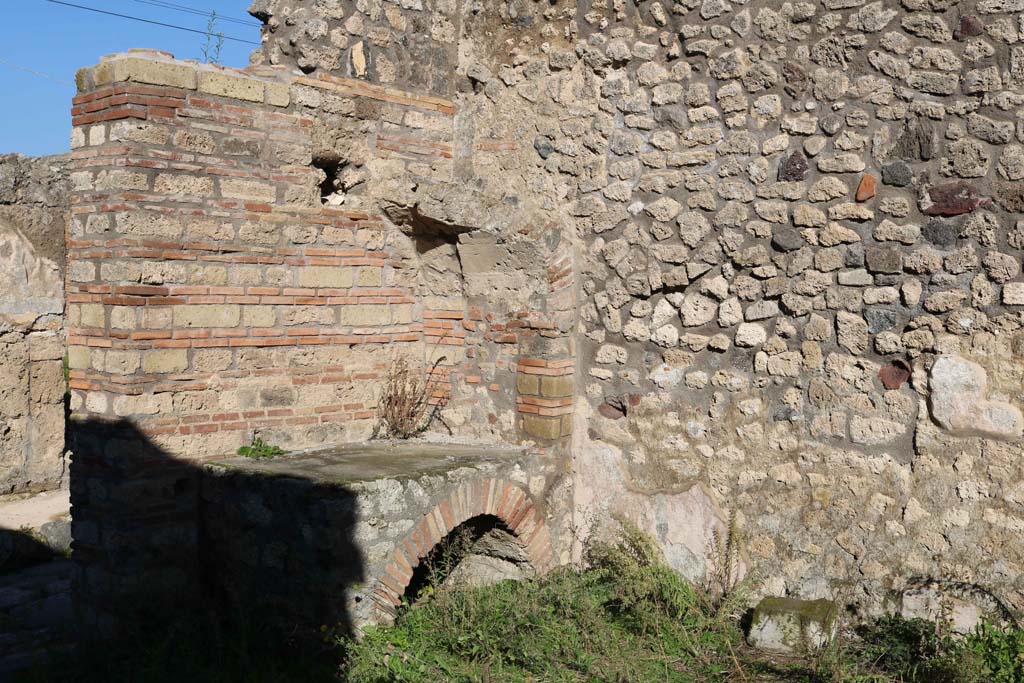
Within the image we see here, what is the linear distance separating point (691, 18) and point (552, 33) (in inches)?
36.9

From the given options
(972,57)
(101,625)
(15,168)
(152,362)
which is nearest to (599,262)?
(972,57)

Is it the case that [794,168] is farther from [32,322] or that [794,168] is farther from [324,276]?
[32,322]

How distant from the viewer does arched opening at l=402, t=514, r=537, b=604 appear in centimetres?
554

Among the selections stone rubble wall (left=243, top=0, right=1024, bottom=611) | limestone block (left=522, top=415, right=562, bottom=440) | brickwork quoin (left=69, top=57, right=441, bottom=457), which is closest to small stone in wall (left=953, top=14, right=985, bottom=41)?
stone rubble wall (left=243, top=0, right=1024, bottom=611)

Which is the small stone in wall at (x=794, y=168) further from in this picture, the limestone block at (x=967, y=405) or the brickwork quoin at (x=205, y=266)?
the brickwork quoin at (x=205, y=266)

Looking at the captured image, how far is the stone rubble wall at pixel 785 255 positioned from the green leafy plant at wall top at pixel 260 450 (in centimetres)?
190

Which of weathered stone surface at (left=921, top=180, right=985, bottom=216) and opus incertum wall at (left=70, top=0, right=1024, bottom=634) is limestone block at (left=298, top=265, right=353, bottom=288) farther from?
weathered stone surface at (left=921, top=180, right=985, bottom=216)

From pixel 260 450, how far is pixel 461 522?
1.30m

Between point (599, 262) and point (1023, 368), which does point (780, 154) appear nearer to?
point (599, 262)

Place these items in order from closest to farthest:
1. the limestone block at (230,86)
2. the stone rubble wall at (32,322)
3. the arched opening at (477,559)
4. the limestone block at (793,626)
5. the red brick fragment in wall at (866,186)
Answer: the limestone block at (793,626) < the red brick fragment in wall at (866,186) < the limestone block at (230,86) < the arched opening at (477,559) < the stone rubble wall at (32,322)

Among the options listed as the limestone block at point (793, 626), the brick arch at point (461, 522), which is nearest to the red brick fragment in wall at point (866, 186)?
the limestone block at point (793, 626)

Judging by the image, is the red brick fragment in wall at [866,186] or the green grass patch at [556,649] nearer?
the green grass patch at [556,649]

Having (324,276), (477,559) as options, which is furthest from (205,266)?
(477,559)

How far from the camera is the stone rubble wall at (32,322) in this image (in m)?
8.12
